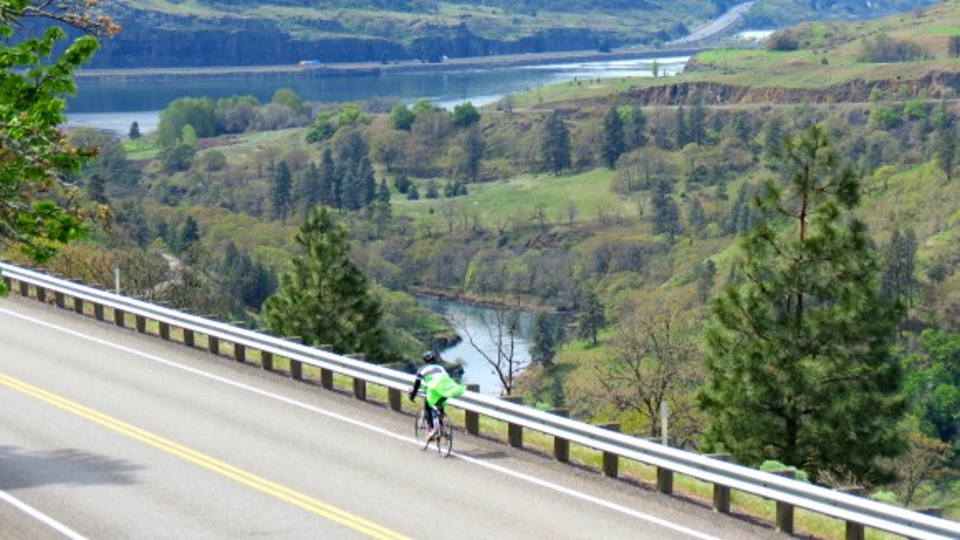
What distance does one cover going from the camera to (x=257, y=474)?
20234mm

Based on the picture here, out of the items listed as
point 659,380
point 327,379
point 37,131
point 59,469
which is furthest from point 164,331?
point 659,380

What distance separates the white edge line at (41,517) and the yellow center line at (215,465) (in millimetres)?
2520

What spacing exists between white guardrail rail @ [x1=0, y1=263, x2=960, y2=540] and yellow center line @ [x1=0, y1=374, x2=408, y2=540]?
293 cm

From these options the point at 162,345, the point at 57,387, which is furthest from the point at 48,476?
the point at 162,345

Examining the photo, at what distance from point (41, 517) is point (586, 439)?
636cm

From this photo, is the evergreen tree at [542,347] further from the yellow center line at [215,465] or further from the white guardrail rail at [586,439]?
the yellow center line at [215,465]

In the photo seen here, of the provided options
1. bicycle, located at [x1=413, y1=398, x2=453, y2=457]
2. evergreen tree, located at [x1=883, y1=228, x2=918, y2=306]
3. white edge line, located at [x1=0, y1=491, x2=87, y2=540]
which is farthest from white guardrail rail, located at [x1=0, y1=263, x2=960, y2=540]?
evergreen tree, located at [x1=883, y1=228, x2=918, y2=306]

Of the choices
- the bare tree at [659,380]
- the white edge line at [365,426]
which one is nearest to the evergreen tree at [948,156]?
the bare tree at [659,380]

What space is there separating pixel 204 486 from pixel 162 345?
962 cm

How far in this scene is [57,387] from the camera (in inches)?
1009

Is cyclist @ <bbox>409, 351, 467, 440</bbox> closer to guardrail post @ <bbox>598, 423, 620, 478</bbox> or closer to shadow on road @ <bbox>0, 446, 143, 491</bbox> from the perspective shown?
guardrail post @ <bbox>598, 423, 620, 478</bbox>

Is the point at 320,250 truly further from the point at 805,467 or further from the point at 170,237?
the point at 170,237

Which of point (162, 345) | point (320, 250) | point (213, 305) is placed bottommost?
point (213, 305)

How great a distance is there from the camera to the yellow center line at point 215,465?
17922 mm
